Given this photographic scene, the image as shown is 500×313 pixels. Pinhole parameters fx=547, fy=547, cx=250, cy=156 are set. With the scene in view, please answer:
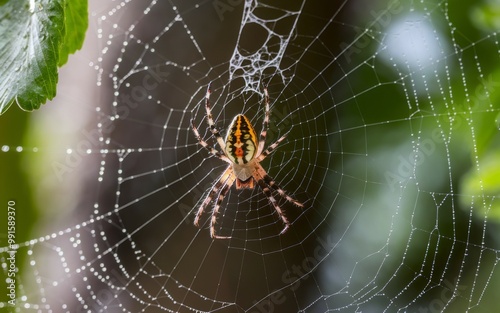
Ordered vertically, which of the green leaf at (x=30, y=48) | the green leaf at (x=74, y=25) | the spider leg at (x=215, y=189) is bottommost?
the spider leg at (x=215, y=189)

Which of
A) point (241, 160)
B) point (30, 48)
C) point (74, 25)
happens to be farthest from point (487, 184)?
point (30, 48)

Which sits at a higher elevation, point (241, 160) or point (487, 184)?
point (241, 160)

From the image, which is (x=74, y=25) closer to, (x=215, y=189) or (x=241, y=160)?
(x=241, y=160)

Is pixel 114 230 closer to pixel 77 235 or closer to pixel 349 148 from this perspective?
pixel 77 235

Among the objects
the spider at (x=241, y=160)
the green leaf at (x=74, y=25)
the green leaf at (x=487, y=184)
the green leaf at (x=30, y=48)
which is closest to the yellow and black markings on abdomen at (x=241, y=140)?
the spider at (x=241, y=160)

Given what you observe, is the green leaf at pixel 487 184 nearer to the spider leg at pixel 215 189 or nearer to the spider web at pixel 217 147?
the spider web at pixel 217 147

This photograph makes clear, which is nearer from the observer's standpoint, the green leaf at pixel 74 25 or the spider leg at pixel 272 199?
the green leaf at pixel 74 25
